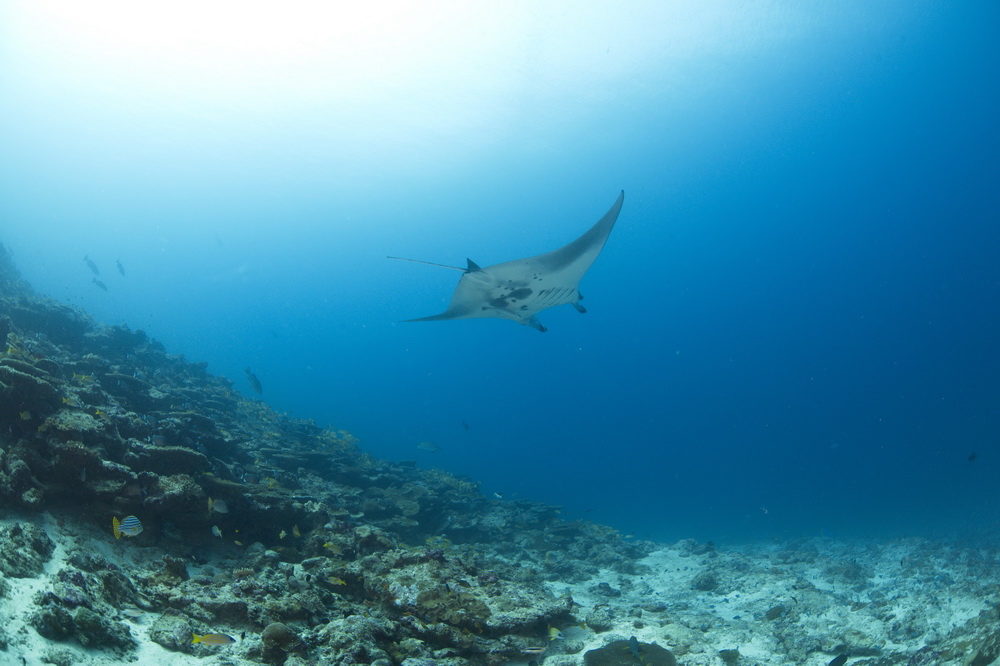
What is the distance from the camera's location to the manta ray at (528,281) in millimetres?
7086

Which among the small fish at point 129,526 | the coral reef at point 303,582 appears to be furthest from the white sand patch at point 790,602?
the small fish at point 129,526

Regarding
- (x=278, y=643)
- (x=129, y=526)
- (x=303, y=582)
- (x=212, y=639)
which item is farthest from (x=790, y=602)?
(x=129, y=526)

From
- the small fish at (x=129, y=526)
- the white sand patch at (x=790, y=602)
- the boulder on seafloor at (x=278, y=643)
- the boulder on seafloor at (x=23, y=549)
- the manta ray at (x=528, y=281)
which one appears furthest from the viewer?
the manta ray at (x=528, y=281)

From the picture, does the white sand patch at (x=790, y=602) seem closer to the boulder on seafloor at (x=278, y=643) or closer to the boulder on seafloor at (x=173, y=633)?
the boulder on seafloor at (x=278, y=643)

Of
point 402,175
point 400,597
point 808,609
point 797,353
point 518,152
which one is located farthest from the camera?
point 797,353

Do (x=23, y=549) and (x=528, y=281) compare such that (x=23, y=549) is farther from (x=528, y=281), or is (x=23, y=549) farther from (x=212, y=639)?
(x=528, y=281)

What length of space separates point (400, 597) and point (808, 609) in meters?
7.22

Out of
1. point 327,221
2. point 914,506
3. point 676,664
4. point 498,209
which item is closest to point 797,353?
point 914,506

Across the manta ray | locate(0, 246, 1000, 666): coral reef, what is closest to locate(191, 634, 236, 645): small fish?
locate(0, 246, 1000, 666): coral reef

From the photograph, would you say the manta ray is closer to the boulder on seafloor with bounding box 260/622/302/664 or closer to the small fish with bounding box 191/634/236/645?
the boulder on seafloor with bounding box 260/622/302/664

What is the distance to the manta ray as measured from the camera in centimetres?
709

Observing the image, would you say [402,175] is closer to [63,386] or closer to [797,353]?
[63,386]

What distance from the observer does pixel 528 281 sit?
7496 mm

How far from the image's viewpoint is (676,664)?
434cm
